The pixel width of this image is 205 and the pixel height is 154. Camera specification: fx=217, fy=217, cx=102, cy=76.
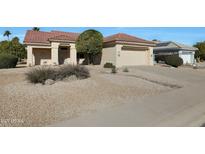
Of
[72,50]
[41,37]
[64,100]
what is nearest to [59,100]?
[64,100]

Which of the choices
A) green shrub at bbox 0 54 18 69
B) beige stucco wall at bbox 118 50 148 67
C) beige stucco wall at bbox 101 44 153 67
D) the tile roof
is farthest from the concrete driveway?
the tile roof

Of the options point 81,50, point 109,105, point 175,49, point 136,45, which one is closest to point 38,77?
point 109,105

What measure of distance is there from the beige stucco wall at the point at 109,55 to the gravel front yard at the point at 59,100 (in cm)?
1264

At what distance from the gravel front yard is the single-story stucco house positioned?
13195 mm

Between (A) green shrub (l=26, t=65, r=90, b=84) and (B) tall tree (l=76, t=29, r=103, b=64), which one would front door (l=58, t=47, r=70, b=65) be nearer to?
(B) tall tree (l=76, t=29, r=103, b=64)

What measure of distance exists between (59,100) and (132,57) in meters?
19.2

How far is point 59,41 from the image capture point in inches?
974

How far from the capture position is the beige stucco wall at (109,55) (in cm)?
2428

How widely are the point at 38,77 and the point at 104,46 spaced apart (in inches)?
617

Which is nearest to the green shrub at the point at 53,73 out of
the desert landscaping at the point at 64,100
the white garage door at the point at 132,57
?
the desert landscaping at the point at 64,100

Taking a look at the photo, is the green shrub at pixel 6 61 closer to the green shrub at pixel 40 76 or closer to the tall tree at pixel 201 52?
the green shrub at pixel 40 76

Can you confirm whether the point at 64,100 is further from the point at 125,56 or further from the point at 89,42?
the point at 125,56

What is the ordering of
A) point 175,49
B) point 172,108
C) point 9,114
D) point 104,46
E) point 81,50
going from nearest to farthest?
1. point 9,114
2. point 172,108
3. point 81,50
4. point 104,46
5. point 175,49
